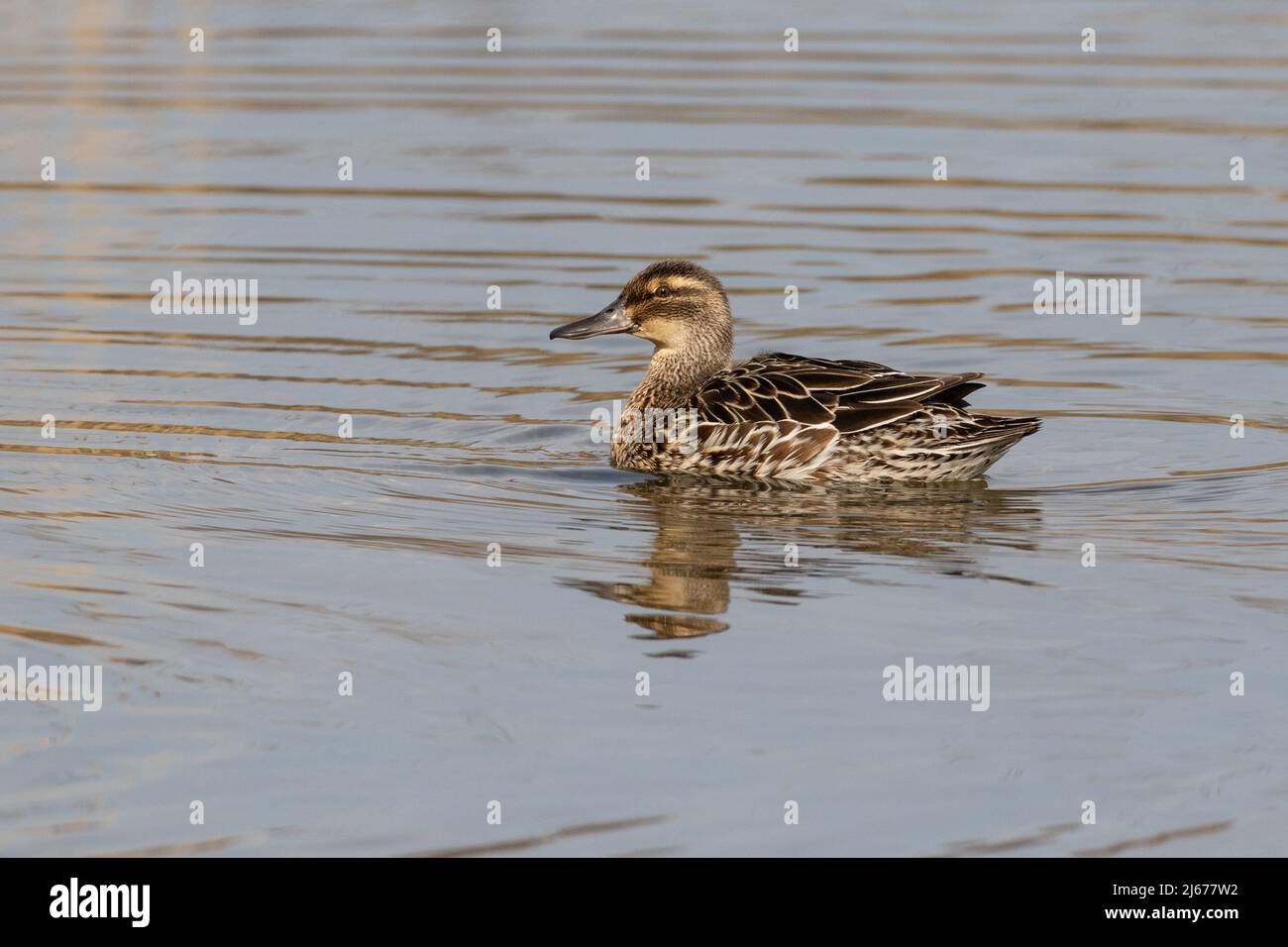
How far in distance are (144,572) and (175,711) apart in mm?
1748

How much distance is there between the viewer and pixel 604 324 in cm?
1171

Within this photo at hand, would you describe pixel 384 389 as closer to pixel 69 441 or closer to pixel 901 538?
pixel 69 441

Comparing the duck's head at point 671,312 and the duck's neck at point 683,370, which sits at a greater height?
the duck's head at point 671,312

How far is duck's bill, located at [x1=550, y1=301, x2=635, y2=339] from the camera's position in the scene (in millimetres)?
11648

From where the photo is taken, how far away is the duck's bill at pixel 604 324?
11.6m

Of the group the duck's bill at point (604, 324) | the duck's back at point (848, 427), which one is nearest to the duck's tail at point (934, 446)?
the duck's back at point (848, 427)

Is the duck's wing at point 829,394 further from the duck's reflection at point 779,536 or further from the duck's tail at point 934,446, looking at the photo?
the duck's reflection at point 779,536

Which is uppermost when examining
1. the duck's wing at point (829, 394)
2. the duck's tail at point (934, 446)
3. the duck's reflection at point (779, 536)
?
the duck's wing at point (829, 394)

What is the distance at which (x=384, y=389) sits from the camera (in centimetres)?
1277

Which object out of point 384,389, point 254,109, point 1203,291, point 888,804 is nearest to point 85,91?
point 254,109

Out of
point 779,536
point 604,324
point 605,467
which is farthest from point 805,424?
point 604,324

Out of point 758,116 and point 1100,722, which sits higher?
point 758,116

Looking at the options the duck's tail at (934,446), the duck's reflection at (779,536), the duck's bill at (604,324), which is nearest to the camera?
the duck's reflection at (779,536)

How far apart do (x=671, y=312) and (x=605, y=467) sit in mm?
1024
